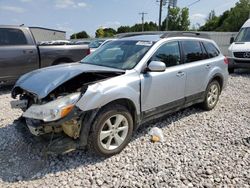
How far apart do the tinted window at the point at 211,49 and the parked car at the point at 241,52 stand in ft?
17.2

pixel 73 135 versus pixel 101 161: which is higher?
pixel 73 135

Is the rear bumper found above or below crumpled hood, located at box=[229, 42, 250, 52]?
below

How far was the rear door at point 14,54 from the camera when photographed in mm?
6781

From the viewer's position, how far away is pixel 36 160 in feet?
11.4

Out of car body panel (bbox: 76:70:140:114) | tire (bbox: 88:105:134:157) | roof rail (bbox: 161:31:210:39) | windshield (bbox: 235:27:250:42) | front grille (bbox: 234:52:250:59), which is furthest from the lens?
windshield (bbox: 235:27:250:42)

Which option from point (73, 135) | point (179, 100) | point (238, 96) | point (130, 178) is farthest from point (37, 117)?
point (238, 96)

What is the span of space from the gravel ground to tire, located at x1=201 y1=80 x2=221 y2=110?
2.78ft

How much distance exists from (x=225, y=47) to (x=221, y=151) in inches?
655

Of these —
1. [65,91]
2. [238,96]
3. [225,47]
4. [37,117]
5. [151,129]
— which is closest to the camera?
[37,117]

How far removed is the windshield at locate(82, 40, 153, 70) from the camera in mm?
3978

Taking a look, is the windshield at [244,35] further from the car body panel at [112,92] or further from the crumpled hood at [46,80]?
the crumpled hood at [46,80]

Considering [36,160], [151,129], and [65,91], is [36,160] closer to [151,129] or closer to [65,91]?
[65,91]

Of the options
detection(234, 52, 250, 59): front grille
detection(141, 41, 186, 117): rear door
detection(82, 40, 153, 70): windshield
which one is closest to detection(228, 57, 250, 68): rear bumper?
detection(234, 52, 250, 59): front grille

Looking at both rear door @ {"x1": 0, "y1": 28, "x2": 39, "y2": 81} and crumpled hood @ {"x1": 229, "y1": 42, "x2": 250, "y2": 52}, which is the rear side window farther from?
crumpled hood @ {"x1": 229, "y1": 42, "x2": 250, "y2": 52}
